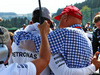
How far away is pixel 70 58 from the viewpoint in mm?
1572

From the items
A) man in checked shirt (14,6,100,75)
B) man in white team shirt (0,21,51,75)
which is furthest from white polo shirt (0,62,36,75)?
man in checked shirt (14,6,100,75)

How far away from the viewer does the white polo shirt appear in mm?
1094

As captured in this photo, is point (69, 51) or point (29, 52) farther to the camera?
point (29, 52)

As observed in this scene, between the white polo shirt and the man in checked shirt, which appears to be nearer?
the white polo shirt

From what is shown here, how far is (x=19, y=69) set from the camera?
1130 millimetres

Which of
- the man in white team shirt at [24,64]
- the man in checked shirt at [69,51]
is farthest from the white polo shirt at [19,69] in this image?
the man in checked shirt at [69,51]

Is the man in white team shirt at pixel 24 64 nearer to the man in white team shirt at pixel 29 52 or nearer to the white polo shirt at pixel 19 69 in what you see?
the white polo shirt at pixel 19 69

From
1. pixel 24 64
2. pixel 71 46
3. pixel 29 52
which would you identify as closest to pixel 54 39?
pixel 71 46

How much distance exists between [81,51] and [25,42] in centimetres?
57

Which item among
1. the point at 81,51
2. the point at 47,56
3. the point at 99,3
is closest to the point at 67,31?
the point at 81,51

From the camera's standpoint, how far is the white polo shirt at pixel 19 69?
1094 millimetres

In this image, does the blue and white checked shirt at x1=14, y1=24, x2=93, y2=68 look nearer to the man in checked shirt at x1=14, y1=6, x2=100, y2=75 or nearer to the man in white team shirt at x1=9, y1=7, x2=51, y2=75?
the man in checked shirt at x1=14, y1=6, x2=100, y2=75

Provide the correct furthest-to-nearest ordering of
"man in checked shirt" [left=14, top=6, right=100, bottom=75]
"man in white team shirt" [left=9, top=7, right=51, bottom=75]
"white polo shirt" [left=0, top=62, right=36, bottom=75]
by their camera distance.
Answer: "man in white team shirt" [left=9, top=7, right=51, bottom=75]
"man in checked shirt" [left=14, top=6, right=100, bottom=75]
"white polo shirt" [left=0, top=62, right=36, bottom=75]

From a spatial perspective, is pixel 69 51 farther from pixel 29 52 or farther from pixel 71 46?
pixel 29 52
